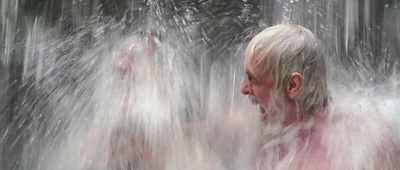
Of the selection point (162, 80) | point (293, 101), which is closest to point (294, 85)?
point (293, 101)

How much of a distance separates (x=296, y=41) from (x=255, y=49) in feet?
0.40

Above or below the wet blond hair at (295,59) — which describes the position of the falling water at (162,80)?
below

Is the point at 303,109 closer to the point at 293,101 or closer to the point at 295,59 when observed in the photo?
the point at 293,101

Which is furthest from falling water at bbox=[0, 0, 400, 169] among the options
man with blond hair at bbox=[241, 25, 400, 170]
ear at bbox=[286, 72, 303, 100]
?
ear at bbox=[286, 72, 303, 100]

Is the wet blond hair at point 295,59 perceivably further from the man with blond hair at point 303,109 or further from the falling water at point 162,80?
the falling water at point 162,80

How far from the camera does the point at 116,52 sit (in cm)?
293

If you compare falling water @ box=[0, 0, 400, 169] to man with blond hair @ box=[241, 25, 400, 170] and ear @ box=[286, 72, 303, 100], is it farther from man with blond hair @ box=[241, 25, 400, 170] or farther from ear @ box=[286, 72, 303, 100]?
ear @ box=[286, 72, 303, 100]

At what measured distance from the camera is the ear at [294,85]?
1.69 metres

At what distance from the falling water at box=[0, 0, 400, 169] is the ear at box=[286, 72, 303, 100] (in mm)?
148

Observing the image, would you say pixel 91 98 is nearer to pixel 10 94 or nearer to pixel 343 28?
pixel 10 94

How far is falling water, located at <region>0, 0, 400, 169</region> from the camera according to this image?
2062 millimetres

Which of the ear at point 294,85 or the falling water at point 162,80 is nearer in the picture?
the ear at point 294,85

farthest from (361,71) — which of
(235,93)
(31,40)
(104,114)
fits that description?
(31,40)

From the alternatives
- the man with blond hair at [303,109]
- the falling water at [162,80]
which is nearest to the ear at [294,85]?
the man with blond hair at [303,109]
